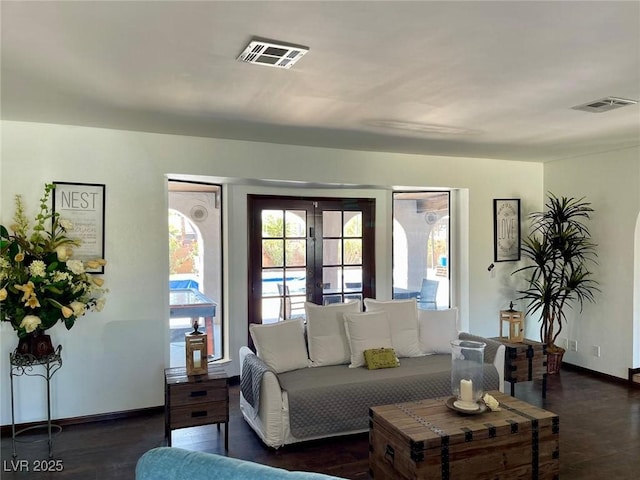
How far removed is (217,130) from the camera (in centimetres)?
410

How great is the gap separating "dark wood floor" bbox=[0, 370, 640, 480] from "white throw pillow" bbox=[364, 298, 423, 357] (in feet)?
3.26

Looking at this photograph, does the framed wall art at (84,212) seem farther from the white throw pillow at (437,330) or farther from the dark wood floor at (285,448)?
the white throw pillow at (437,330)

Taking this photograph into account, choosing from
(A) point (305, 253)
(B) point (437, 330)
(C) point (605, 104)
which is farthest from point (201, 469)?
(A) point (305, 253)

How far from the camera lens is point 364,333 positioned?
13.5 ft

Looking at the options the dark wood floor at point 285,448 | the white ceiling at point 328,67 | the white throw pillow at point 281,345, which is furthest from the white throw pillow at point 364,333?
the white ceiling at point 328,67

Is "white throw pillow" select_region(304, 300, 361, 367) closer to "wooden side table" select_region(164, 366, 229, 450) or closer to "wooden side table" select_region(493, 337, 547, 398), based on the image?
"wooden side table" select_region(164, 366, 229, 450)

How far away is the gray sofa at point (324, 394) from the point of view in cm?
344

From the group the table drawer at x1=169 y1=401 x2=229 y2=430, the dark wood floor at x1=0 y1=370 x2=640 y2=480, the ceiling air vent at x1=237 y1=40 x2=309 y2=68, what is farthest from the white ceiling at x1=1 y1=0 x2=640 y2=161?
the dark wood floor at x1=0 y1=370 x2=640 y2=480

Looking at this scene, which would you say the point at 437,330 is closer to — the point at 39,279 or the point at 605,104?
the point at 605,104

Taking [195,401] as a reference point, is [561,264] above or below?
above

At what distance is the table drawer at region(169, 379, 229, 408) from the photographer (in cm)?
340

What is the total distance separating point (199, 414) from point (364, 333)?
152 cm

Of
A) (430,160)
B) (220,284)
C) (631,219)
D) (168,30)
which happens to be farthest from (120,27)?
(631,219)

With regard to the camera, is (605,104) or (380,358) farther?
(380,358)
